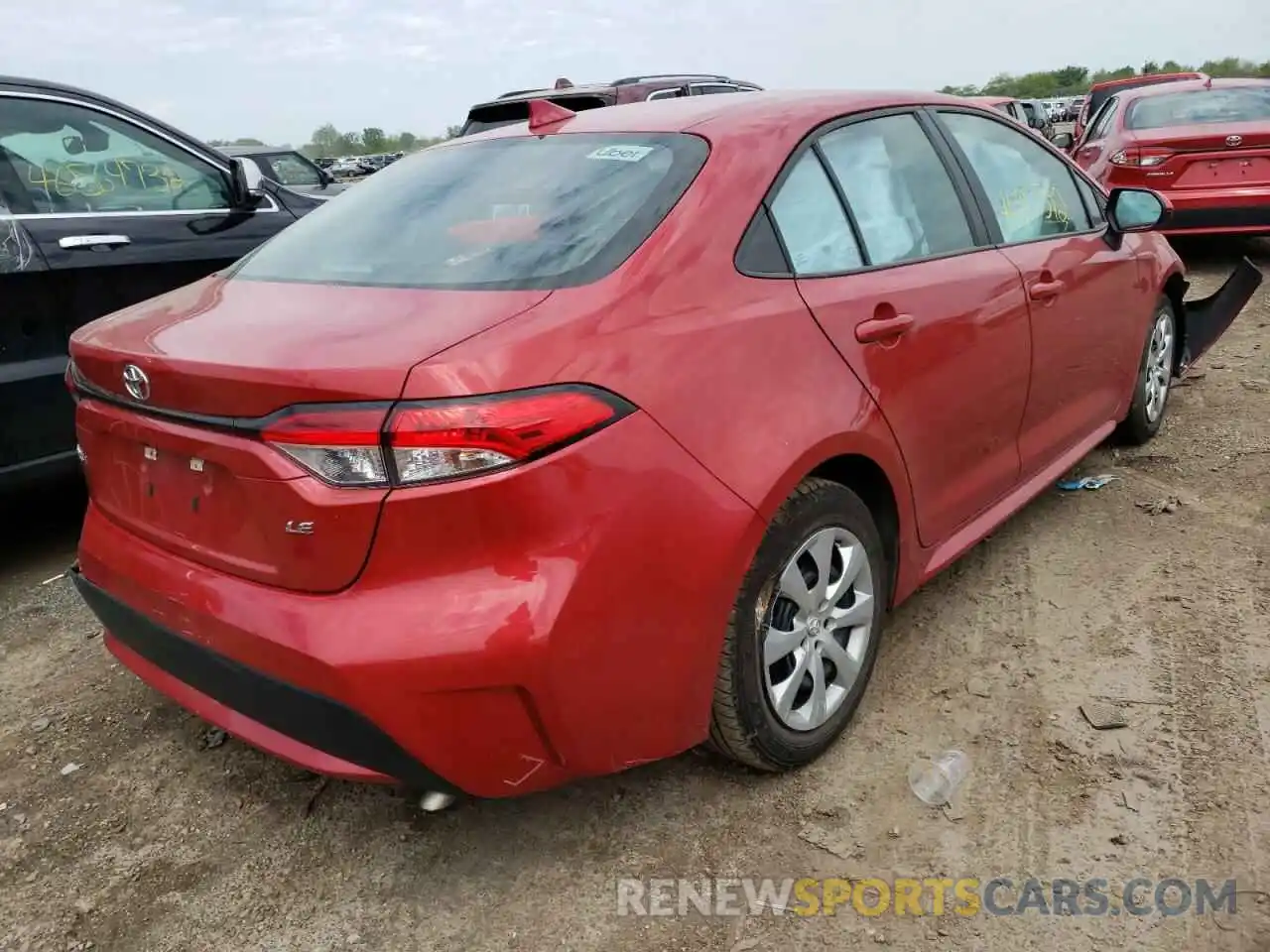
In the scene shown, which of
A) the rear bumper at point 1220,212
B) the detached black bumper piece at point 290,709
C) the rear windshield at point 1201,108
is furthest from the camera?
the rear windshield at point 1201,108

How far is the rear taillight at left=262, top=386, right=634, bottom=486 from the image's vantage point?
5.58 feet

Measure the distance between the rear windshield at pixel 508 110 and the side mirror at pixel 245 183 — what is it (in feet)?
8.74

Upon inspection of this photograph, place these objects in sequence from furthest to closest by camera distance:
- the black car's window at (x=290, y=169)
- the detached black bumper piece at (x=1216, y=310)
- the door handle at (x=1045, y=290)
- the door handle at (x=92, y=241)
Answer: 1. the black car's window at (x=290, y=169)
2. the detached black bumper piece at (x=1216, y=310)
3. the door handle at (x=92, y=241)
4. the door handle at (x=1045, y=290)

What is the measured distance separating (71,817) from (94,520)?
721 millimetres

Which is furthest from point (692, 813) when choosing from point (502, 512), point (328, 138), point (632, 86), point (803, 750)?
point (328, 138)

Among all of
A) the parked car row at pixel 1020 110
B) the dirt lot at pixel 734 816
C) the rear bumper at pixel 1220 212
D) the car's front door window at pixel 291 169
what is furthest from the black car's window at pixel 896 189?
the car's front door window at pixel 291 169

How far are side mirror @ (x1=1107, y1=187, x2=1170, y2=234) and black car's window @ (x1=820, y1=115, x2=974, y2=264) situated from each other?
1.13 m

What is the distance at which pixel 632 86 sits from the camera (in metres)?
7.42

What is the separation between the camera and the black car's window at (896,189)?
2607mm

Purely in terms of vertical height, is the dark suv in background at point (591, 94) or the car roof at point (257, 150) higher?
the dark suv in background at point (591, 94)

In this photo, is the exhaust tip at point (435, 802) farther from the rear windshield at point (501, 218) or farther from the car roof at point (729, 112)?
the car roof at point (729, 112)

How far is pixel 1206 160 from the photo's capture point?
713 centimetres

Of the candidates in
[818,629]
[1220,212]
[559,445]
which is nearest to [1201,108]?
[1220,212]

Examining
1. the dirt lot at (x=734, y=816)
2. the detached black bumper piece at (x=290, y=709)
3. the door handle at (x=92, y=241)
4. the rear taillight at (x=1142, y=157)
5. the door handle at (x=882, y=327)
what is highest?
the door handle at (x=92, y=241)
